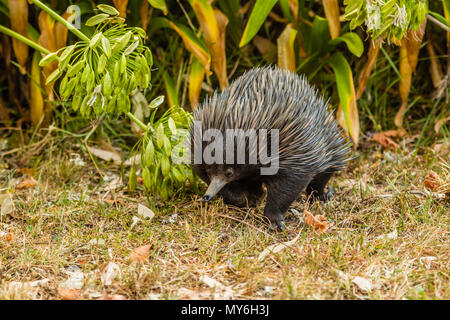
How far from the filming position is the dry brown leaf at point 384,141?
13.3 feet

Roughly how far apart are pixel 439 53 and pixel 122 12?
2.49 meters

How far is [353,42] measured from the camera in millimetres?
3582

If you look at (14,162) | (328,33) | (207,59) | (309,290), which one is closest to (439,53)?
(328,33)

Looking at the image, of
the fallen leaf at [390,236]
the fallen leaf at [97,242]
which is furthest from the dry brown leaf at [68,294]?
the fallen leaf at [390,236]

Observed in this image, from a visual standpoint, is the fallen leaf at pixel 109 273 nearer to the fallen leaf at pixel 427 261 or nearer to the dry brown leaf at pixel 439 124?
the fallen leaf at pixel 427 261

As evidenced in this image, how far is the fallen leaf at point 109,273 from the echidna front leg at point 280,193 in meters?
0.90

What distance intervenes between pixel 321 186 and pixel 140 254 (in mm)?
1247

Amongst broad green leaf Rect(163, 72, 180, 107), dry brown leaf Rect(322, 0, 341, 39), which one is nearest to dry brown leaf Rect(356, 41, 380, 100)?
dry brown leaf Rect(322, 0, 341, 39)

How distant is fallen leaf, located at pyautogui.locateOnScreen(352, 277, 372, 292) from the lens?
2209 millimetres

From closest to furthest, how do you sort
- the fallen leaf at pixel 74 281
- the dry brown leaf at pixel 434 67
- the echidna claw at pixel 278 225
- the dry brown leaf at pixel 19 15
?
the fallen leaf at pixel 74 281 → the echidna claw at pixel 278 225 → the dry brown leaf at pixel 19 15 → the dry brown leaf at pixel 434 67

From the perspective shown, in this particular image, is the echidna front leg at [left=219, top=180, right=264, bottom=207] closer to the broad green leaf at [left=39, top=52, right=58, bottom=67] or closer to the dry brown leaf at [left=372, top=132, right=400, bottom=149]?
the broad green leaf at [left=39, top=52, right=58, bottom=67]

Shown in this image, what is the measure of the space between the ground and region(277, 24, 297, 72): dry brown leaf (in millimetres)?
826

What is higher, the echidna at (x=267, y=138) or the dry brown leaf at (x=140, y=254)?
the echidna at (x=267, y=138)

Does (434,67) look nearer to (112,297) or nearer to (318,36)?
(318,36)
